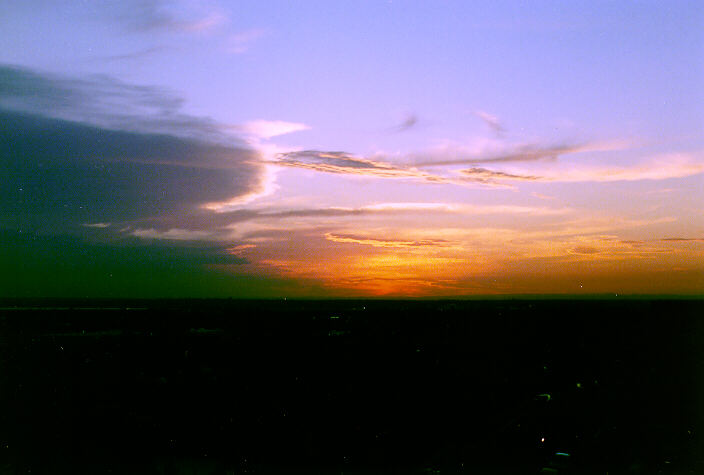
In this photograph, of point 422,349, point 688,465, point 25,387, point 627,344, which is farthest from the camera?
point 627,344

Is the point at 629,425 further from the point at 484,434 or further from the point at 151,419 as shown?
the point at 151,419

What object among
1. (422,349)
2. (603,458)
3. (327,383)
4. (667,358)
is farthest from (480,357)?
(603,458)

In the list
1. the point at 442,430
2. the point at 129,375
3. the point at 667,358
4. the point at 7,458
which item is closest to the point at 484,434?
the point at 442,430

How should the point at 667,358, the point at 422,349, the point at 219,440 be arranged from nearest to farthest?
the point at 219,440 → the point at 667,358 → the point at 422,349

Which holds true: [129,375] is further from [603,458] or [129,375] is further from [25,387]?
[603,458]

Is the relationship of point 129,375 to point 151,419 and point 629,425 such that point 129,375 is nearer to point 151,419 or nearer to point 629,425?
point 151,419

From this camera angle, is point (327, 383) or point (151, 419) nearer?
point (151, 419)

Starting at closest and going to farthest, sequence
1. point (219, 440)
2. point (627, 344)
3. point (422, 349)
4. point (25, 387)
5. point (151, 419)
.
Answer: point (219, 440) < point (151, 419) < point (25, 387) < point (422, 349) < point (627, 344)

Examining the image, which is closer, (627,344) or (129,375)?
(129,375)

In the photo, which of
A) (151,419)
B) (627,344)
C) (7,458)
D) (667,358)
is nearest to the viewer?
(7,458)
